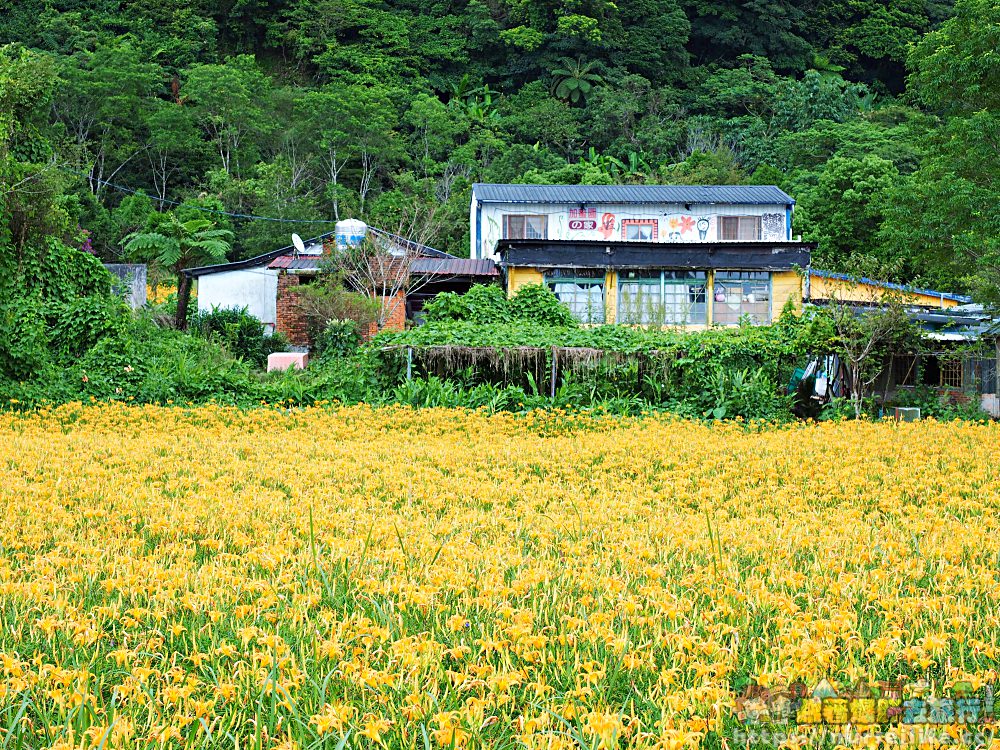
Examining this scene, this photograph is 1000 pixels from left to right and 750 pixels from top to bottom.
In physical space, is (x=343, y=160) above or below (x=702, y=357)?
above

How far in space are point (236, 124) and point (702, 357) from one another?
36315 millimetres

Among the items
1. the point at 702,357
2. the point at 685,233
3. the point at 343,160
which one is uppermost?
the point at 343,160

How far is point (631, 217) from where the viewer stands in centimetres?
3016

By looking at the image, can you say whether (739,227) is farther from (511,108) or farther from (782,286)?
(511,108)

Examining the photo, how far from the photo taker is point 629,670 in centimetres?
364

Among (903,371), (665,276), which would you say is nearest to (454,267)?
(665,276)

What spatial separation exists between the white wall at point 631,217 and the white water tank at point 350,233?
15.4 ft

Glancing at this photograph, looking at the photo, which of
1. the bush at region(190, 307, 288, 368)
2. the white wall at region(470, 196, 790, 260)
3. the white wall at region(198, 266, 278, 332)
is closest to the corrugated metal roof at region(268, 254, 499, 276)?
the white wall at region(198, 266, 278, 332)

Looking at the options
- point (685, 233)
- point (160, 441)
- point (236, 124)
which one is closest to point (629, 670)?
point (160, 441)

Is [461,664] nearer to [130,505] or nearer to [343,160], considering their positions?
[130,505]

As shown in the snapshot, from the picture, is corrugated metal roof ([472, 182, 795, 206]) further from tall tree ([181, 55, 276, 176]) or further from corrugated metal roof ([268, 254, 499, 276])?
tall tree ([181, 55, 276, 176])

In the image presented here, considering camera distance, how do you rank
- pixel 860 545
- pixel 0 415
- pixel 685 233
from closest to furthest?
pixel 860 545
pixel 0 415
pixel 685 233

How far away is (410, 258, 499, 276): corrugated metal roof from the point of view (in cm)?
2612

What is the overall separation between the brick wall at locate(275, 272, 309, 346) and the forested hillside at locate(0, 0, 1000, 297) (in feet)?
19.8
